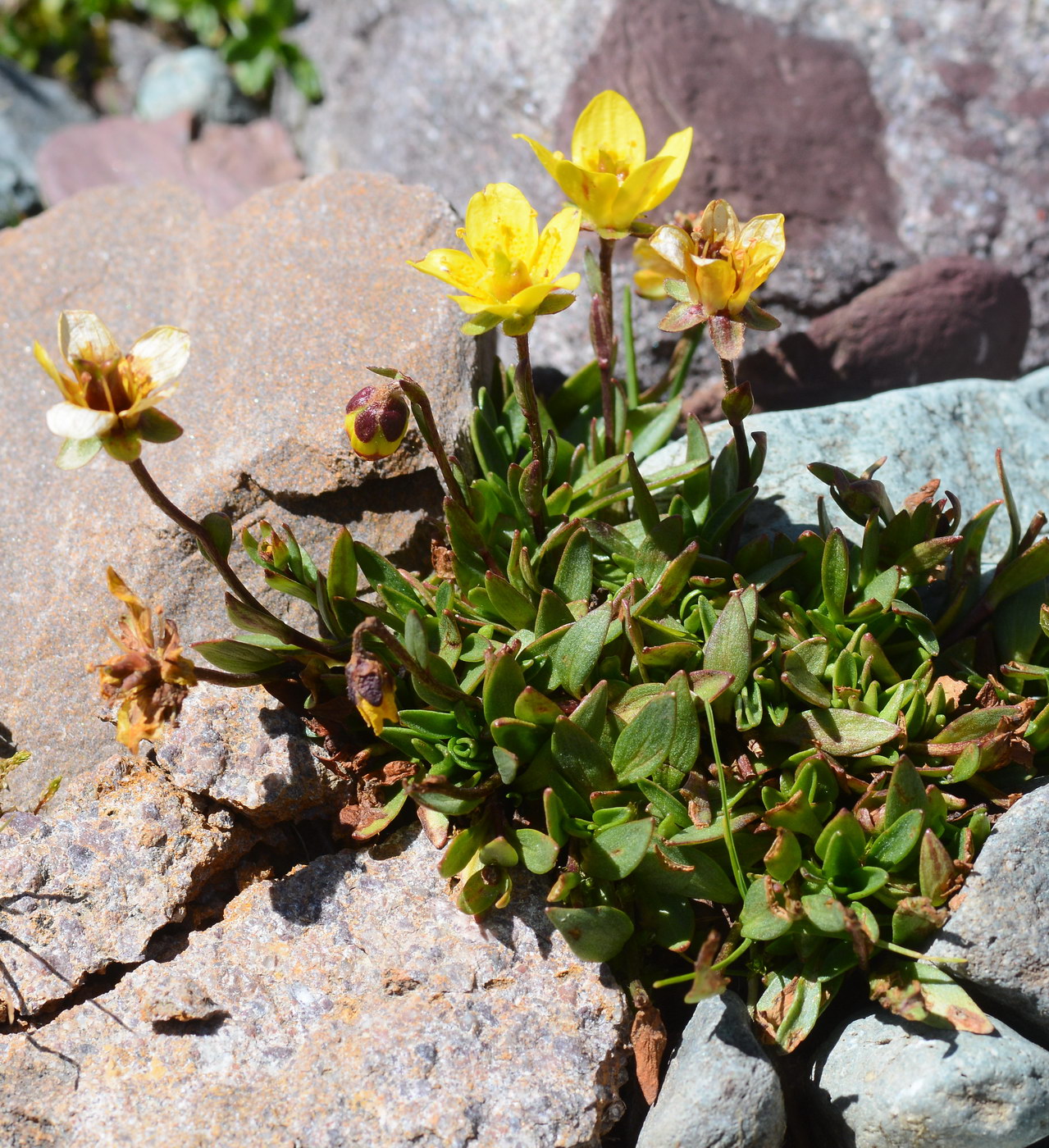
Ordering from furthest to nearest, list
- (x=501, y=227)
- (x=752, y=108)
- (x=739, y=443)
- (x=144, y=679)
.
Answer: (x=752, y=108) < (x=739, y=443) < (x=501, y=227) < (x=144, y=679)

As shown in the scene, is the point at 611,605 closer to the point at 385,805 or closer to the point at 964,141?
the point at 385,805

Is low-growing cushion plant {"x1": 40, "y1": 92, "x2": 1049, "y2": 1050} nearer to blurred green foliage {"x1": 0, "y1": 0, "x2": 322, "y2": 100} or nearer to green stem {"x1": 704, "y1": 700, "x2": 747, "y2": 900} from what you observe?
green stem {"x1": 704, "y1": 700, "x2": 747, "y2": 900}

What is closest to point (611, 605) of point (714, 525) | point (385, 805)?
point (714, 525)

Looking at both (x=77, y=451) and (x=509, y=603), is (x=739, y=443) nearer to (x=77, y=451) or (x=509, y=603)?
(x=509, y=603)

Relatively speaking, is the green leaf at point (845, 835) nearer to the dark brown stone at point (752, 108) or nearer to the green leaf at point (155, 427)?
the green leaf at point (155, 427)

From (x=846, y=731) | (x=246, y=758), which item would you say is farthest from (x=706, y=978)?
(x=246, y=758)

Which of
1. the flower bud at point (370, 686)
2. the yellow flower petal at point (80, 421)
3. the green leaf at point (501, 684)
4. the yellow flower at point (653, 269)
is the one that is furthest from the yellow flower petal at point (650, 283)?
the yellow flower petal at point (80, 421)
